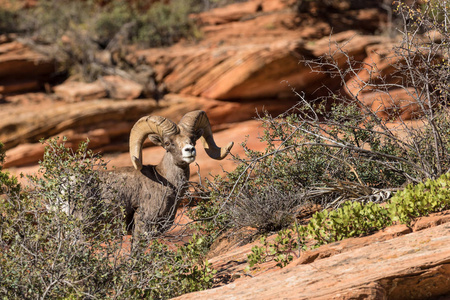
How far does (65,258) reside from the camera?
479 centimetres

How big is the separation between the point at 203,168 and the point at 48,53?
22.9 ft

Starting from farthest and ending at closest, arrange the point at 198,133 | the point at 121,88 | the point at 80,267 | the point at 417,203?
the point at 121,88 < the point at 198,133 < the point at 417,203 < the point at 80,267

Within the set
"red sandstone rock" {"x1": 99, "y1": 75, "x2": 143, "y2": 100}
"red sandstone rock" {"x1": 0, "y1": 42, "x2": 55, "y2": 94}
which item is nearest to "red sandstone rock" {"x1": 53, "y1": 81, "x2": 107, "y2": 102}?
"red sandstone rock" {"x1": 99, "y1": 75, "x2": 143, "y2": 100}

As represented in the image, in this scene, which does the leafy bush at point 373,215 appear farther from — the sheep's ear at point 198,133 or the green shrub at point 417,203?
the sheep's ear at point 198,133

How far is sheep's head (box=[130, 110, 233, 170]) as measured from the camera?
733 cm

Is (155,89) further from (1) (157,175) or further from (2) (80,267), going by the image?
(2) (80,267)

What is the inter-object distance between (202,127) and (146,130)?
867 mm

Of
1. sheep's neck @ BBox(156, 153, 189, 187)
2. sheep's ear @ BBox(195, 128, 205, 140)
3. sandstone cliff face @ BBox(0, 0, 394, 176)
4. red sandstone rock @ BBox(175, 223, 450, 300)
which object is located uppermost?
sheep's ear @ BBox(195, 128, 205, 140)

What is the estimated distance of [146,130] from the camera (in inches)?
306

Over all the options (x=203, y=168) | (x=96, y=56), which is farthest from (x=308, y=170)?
(x=96, y=56)

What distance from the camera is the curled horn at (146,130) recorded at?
7422mm

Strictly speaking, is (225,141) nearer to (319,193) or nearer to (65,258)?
(319,193)

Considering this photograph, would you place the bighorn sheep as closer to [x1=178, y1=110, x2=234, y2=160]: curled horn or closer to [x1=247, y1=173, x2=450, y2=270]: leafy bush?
[x1=178, y1=110, x2=234, y2=160]: curled horn

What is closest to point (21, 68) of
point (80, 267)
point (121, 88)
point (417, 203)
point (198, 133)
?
point (121, 88)
